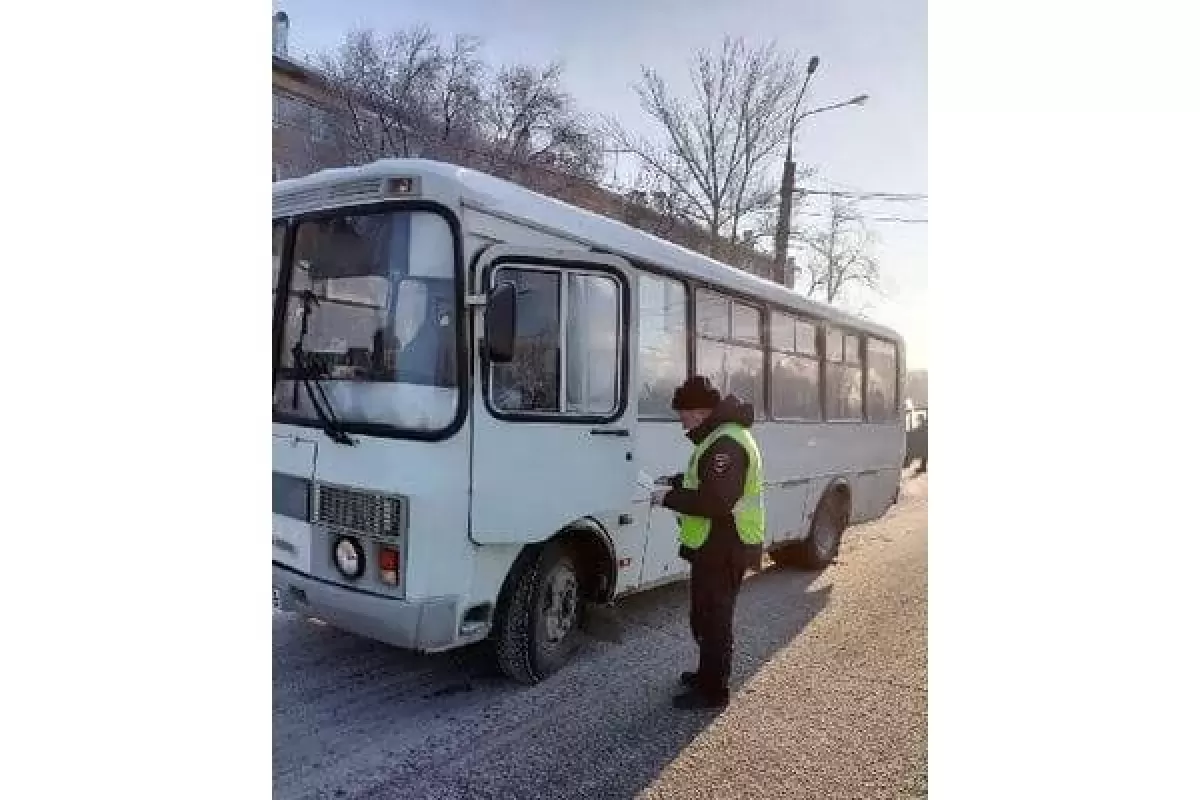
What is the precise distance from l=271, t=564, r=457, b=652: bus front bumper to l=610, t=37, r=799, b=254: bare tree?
994mm

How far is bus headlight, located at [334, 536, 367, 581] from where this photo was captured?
1927 mm

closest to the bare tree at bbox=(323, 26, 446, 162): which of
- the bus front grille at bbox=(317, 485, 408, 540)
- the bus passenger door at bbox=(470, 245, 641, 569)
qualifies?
the bus passenger door at bbox=(470, 245, 641, 569)

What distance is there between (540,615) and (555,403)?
0.46 metres

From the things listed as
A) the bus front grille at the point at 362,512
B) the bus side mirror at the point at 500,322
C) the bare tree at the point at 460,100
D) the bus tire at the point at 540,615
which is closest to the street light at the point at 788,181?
the bus side mirror at the point at 500,322

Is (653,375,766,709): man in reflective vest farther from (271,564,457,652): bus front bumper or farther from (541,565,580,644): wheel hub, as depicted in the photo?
(271,564,457,652): bus front bumper

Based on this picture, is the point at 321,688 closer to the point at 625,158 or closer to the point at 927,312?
the point at 625,158

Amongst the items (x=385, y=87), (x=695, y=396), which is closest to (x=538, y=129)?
(x=385, y=87)

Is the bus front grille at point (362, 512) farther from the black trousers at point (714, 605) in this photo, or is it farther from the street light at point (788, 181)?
the street light at point (788, 181)

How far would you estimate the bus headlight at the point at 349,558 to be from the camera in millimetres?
1927

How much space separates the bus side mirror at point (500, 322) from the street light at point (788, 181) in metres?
0.56

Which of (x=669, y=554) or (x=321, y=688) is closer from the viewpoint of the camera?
(x=669, y=554)
